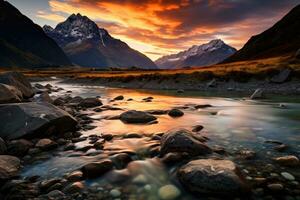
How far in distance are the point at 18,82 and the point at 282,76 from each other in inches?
1815

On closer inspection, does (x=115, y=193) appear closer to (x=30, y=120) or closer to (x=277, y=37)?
(x=30, y=120)

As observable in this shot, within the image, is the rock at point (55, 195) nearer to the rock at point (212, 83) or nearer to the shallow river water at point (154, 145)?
the shallow river water at point (154, 145)

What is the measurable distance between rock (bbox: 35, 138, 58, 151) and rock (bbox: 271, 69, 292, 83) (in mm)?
49274

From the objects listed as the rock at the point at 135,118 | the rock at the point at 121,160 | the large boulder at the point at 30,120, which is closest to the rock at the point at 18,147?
the large boulder at the point at 30,120

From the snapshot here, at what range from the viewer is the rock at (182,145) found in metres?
10.7

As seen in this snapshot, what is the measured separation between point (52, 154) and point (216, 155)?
6446 mm

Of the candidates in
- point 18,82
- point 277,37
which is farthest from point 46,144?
point 277,37

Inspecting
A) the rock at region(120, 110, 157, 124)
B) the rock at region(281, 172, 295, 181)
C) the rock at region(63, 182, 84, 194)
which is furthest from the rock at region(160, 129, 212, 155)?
the rock at region(120, 110, 157, 124)

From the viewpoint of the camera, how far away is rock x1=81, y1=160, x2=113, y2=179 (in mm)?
8961

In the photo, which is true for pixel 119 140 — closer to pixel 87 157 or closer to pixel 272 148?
pixel 87 157

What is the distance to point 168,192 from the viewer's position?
314 inches

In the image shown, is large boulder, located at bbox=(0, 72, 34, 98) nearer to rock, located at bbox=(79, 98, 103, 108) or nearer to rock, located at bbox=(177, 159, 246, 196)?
rock, located at bbox=(79, 98, 103, 108)

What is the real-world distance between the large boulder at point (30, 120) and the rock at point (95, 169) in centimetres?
414

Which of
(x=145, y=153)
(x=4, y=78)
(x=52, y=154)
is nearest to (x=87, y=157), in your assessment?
(x=52, y=154)
